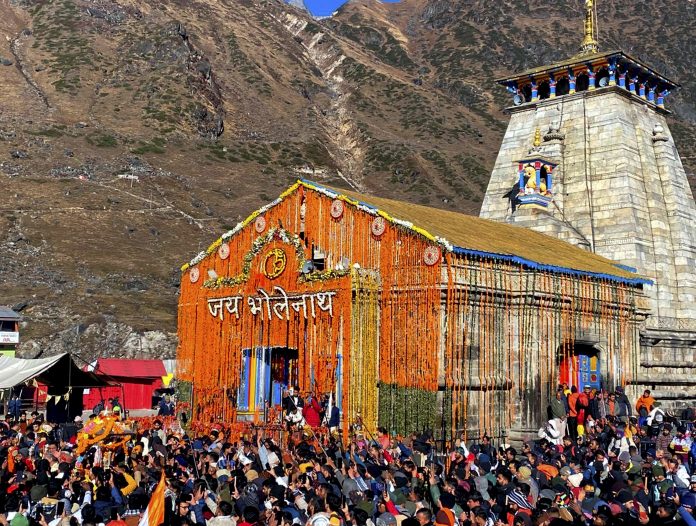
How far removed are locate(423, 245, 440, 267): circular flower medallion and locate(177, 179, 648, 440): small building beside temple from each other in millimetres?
40

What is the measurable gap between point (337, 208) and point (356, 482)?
43.7ft

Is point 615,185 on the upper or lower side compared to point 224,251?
upper

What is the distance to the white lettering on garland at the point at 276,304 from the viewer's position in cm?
2553

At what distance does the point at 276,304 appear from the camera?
Result: 27250 millimetres

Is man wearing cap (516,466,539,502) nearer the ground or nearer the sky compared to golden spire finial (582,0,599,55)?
nearer the ground

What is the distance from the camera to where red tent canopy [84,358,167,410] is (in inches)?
1762

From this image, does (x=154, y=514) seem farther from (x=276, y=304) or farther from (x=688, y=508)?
(x=276, y=304)

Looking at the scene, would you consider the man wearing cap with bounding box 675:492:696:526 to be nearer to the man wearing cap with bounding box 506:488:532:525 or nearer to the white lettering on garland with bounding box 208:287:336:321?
the man wearing cap with bounding box 506:488:532:525

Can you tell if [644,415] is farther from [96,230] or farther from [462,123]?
[462,123]

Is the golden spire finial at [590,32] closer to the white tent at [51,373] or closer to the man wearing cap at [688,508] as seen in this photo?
the white tent at [51,373]

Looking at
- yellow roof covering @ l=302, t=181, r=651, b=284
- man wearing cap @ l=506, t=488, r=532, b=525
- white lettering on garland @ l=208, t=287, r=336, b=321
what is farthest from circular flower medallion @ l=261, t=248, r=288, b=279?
man wearing cap @ l=506, t=488, r=532, b=525

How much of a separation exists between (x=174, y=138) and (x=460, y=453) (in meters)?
101

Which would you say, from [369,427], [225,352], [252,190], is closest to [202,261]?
[225,352]

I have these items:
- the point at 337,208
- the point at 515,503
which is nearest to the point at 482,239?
the point at 337,208
